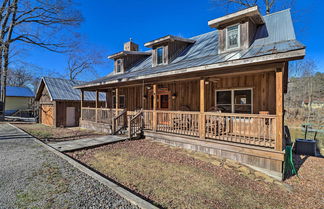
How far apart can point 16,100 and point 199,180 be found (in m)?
34.2

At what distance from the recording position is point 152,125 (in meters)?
8.35

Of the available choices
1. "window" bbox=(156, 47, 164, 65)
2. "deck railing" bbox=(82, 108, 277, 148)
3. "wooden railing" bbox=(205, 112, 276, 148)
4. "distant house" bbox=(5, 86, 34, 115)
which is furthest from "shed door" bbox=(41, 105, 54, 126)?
"wooden railing" bbox=(205, 112, 276, 148)

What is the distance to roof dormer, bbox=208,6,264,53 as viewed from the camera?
7.31 metres

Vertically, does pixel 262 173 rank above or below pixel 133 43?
below

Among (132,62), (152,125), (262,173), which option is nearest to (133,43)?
(132,62)

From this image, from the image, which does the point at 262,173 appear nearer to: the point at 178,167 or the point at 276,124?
the point at 276,124

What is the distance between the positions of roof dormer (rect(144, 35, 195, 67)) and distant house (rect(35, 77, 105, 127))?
409 inches

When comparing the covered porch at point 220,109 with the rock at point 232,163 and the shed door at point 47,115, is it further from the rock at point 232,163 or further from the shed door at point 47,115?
the shed door at point 47,115

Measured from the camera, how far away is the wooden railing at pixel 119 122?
9.17m

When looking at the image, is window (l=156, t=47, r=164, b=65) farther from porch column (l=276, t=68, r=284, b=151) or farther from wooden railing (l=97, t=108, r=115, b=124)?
porch column (l=276, t=68, r=284, b=151)

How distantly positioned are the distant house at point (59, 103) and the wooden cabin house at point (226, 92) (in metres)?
6.06

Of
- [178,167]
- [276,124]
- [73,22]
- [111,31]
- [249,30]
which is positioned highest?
[111,31]

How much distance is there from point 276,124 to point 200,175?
2.68 metres

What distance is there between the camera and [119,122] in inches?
392
